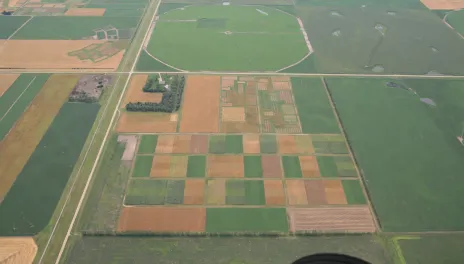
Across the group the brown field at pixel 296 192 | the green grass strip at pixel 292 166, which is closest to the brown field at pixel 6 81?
the green grass strip at pixel 292 166

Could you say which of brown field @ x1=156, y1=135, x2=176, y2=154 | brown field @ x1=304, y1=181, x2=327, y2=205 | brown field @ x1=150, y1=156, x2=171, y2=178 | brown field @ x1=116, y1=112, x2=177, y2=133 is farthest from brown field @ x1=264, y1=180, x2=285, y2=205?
brown field @ x1=116, y1=112, x2=177, y2=133

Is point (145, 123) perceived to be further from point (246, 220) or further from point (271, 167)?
point (246, 220)

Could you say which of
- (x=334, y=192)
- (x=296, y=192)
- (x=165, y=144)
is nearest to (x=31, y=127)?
(x=165, y=144)

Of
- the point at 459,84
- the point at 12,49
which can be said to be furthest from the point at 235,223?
the point at 12,49

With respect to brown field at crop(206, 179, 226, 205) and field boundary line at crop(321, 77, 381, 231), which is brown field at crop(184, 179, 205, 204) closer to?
brown field at crop(206, 179, 226, 205)

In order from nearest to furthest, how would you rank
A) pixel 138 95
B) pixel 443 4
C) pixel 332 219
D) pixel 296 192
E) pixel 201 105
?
pixel 332 219 < pixel 296 192 < pixel 201 105 < pixel 138 95 < pixel 443 4

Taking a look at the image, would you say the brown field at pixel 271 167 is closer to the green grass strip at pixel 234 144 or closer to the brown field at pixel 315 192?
the green grass strip at pixel 234 144

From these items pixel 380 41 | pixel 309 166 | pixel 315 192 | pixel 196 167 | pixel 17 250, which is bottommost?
pixel 380 41

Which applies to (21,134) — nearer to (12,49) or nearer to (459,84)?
(12,49)
